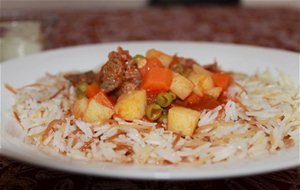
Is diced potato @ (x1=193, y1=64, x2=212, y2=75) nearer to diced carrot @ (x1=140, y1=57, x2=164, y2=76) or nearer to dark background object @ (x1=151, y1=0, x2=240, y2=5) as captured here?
diced carrot @ (x1=140, y1=57, x2=164, y2=76)

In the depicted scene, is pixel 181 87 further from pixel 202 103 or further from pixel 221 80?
pixel 221 80

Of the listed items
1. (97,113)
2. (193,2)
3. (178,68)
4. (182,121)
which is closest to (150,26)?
(193,2)

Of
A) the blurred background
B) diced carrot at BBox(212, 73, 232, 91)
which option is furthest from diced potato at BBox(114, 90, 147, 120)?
the blurred background

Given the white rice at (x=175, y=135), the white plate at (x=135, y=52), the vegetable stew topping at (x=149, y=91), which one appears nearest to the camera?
the white plate at (x=135, y=52)

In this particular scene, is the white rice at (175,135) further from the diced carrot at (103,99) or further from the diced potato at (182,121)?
the diced carrot at (103,99)

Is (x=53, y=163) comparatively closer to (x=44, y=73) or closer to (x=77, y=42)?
(x=44, y=73)

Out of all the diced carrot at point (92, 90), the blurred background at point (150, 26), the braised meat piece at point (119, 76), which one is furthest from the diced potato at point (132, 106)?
the blurred background at point (150, 26)
